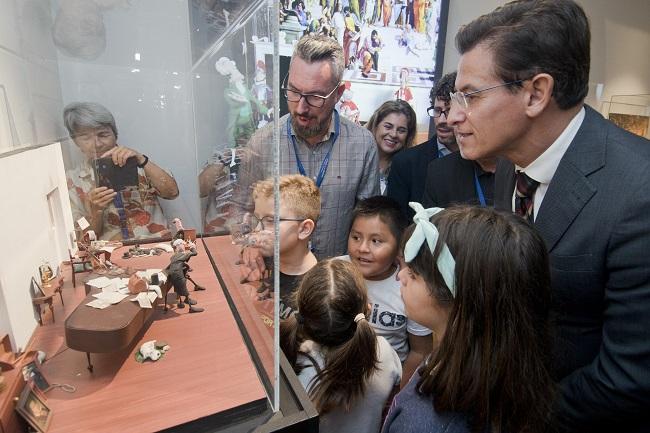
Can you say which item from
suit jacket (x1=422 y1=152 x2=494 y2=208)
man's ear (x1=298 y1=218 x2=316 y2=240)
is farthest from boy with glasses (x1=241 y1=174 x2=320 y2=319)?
suit jacket (x1=422 y1=152 x2=494 y2=208)

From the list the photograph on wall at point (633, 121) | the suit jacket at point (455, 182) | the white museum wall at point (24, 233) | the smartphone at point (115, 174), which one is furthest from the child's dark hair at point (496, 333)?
the photograph on wall at point (633, 121)

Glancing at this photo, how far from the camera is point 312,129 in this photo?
1.49 metres

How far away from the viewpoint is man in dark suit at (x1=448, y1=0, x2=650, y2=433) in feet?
2.28

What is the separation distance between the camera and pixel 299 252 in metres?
1.28

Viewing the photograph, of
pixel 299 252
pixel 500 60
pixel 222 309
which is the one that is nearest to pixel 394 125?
pixel 299 252

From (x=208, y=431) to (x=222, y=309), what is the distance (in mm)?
346

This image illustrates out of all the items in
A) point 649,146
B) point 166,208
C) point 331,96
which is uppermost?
point 331,96

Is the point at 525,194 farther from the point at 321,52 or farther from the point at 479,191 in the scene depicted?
the point at 321,52

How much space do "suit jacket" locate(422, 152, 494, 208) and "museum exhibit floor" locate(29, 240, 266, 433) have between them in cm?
89

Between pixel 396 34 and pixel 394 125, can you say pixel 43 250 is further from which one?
pixel 396 34

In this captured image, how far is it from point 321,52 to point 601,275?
111 cm

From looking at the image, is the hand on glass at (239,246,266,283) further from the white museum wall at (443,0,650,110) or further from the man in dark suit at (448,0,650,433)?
the white museum wall at (443,0,650,110)

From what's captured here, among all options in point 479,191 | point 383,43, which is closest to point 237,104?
point 479,191

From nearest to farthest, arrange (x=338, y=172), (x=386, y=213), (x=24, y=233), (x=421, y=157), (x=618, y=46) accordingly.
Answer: (x=24, y=233) → (x=386, y=213) → (x=338, y=172) → (x=421, y=157) → (x=618, y=46)
